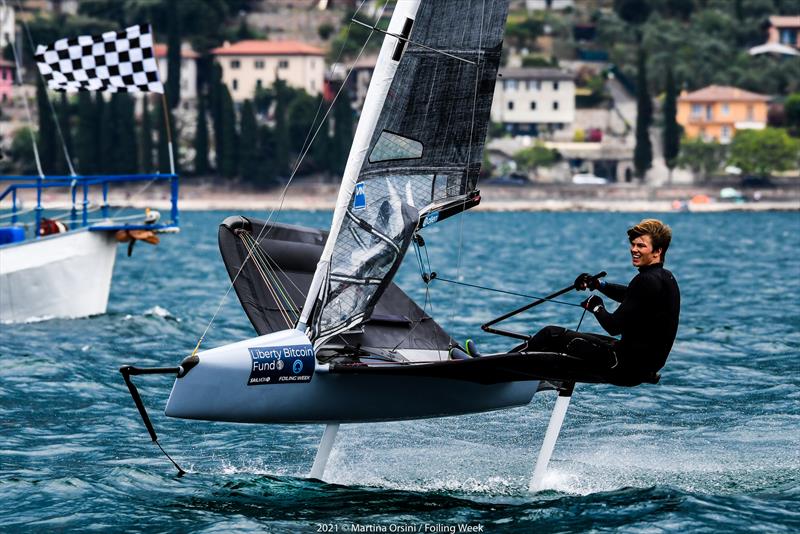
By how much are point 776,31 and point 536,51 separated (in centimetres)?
2812

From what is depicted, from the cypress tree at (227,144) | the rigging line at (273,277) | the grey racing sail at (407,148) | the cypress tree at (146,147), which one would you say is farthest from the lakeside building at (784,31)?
the grey racing sail at (407,148)

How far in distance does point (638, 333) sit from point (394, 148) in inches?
100

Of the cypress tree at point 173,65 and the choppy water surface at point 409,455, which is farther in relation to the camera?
the cypress tree at point 173,65

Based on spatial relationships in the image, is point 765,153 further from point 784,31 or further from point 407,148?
point 407,148

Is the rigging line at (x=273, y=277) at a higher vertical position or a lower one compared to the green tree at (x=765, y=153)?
higher

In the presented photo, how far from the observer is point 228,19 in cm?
17538

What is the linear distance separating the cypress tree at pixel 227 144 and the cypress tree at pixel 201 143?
4.24ft

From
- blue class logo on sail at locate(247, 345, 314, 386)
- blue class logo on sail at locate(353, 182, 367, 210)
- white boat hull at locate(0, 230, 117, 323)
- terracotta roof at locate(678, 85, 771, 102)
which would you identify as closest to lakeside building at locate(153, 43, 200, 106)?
terracotta roof at locate(678, 85, 771, 102)

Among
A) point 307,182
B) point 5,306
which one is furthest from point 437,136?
point 307,182

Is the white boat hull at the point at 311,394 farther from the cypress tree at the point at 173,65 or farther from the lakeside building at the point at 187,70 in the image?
the lakeside building at the point at 187,70

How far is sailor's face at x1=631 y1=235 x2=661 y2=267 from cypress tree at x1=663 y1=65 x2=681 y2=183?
363ft

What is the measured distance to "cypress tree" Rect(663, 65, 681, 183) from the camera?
119 meters

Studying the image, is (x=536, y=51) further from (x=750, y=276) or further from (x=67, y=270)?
(x=67, y=270)

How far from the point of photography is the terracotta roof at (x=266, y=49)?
491 ft
